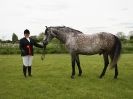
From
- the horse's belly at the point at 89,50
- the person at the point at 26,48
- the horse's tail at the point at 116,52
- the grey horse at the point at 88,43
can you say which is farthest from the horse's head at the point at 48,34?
the horse's tail at the point at 116,52

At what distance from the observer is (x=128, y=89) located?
8.90 m

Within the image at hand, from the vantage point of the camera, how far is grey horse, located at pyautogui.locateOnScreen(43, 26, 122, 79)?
431 inches

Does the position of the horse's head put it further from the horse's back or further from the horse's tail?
the horse's tail

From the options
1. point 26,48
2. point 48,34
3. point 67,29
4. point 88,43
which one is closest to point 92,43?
point 88,43

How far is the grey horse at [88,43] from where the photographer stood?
10953 millimetres

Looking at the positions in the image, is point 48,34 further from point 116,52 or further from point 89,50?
point 116,52

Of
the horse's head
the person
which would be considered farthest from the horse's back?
the person

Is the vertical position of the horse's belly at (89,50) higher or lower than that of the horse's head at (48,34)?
lower

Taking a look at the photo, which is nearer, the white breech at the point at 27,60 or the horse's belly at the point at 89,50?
the horse's belly at the point at 89,50

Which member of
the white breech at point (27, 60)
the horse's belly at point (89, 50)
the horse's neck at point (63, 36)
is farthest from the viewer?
the white breech at point (27, 60)

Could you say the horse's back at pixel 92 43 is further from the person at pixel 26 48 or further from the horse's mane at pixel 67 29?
the person at pixel 26 48

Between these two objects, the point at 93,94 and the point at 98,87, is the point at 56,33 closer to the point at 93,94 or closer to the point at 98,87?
the point at 98,87

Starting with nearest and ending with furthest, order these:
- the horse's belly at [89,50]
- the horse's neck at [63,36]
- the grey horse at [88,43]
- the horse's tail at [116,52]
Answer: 1. the horse's tail at [116,52]
2. the grey horse at [88,43]
3. the horse's belly at [89,50]
4. the horse's neck at [63,36]

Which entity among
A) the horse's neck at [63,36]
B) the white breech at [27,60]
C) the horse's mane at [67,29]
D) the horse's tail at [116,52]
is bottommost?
the white breech at [27,60]
